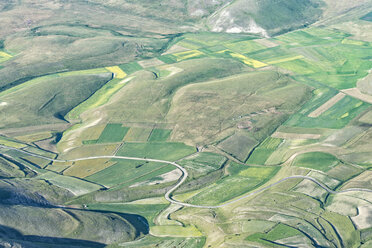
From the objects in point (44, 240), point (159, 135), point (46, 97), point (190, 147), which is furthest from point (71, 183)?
point (46, 97)

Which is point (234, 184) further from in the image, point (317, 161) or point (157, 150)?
point (157, 150)

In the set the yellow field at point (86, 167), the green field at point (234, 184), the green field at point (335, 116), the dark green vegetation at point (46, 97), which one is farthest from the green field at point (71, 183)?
the green field at point (335, 116)

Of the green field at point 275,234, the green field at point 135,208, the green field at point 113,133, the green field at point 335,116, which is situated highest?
the green field at point 335,116

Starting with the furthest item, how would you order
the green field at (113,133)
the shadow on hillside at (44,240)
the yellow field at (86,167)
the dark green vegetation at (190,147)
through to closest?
the green field at (113,133), the yellow field at (86,167), the dark green vegetation at (190,147), the shadow on hillside at (44,240)

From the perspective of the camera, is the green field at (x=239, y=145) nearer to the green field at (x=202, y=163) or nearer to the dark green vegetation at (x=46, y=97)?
the green field at (x=202, y=163)

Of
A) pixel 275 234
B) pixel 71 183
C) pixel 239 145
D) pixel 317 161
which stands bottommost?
pixel 71 183

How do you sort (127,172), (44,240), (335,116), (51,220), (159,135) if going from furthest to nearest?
(335,116) → (159,135) → (127,172) → (51,220) → (44,240)
